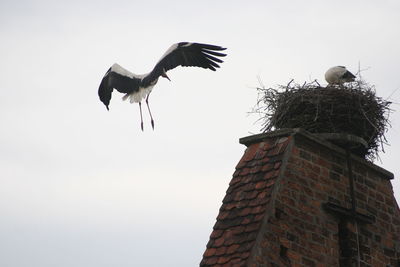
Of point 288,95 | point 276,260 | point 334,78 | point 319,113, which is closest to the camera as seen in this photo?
point 276,260

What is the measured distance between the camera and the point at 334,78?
9.79 metres

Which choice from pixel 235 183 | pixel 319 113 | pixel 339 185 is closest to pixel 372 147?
pixel 319 113

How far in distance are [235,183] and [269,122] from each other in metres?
1.74

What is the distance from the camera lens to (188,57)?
8422 mm

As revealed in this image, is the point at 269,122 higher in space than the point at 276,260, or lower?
higher

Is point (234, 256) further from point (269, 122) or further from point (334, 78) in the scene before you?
point (334, 78)

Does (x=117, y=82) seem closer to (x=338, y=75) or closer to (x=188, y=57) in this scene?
(x=188, y=57)

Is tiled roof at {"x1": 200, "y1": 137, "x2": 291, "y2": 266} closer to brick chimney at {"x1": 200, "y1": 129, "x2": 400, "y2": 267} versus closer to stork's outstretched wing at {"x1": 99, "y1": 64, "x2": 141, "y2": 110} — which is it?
brick chimney at {"x1": 200, "y1": 129, "x2": 400, "y2": 267}

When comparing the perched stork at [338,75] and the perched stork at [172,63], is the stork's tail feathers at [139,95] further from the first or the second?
the perched stork at [338,75]

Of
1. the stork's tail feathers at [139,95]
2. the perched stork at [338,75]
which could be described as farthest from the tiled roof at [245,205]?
the perched stork at [338,75]

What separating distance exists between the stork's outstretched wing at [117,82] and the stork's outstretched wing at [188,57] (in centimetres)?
56

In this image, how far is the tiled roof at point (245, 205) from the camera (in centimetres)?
596

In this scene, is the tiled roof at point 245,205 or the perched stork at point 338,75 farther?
the perched stork at point 338,75

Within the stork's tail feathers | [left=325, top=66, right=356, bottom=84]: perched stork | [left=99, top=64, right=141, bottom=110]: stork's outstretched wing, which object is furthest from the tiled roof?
[left=325, top=66, right=356, bottom=84]: perched stork
